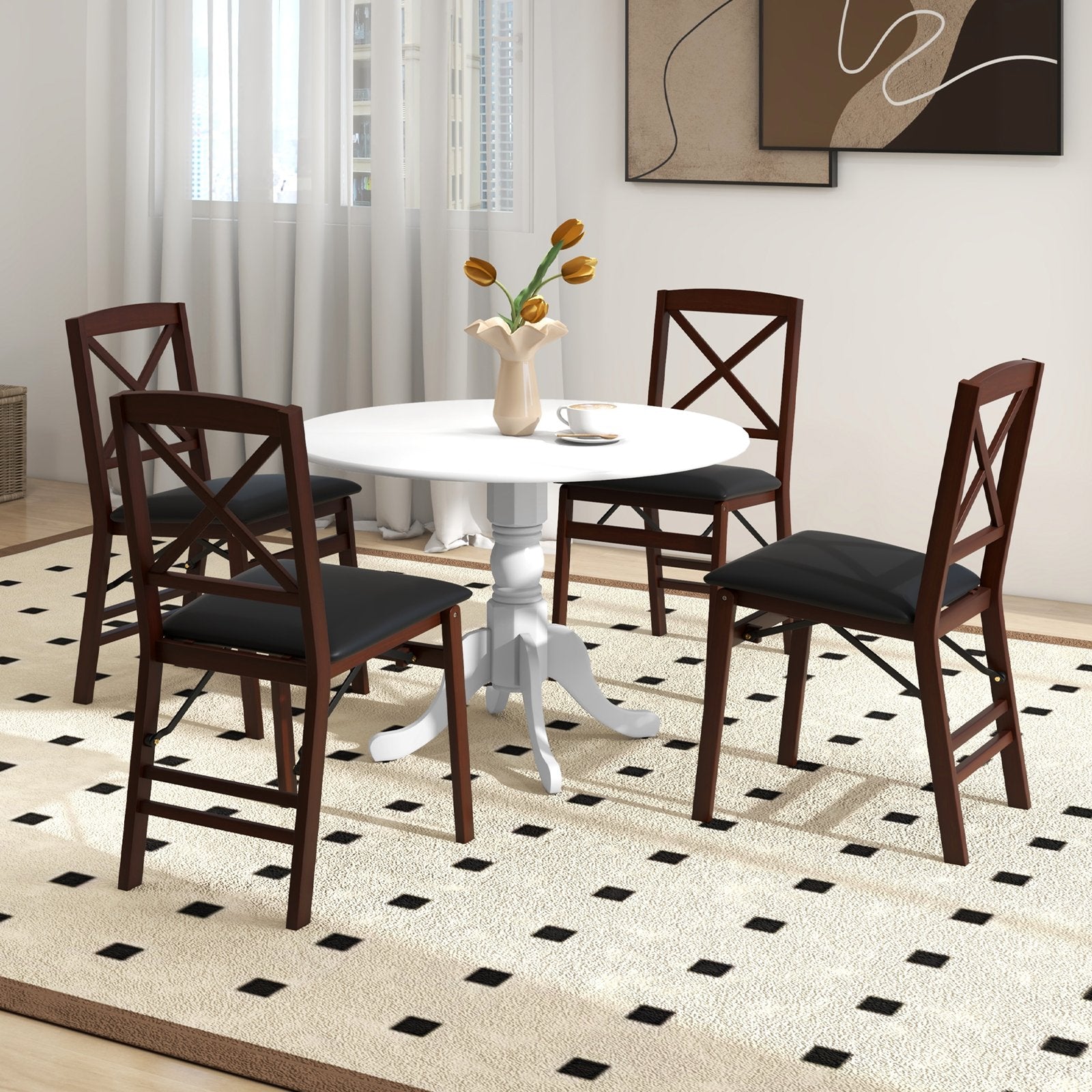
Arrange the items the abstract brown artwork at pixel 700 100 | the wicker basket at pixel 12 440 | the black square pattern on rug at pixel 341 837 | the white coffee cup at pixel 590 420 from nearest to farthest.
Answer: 1. the black square pattern on rug at pixel 341 837
2. the white coffee cup at pixel 590 420
3. the abstract brown artwork at pixel 700 100
4. the wicker basket at pixel 12 440

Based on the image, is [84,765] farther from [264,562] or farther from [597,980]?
[597,980]

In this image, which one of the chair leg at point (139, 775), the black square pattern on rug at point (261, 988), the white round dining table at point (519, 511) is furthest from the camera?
the white round dining table at point (519, 511)

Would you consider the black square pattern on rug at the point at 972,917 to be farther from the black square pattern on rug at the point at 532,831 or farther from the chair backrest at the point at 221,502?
the chair backrest at the point at 221,502

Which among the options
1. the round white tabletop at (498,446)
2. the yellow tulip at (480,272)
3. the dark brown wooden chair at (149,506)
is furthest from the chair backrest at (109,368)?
the yellow tulip at (480,272)

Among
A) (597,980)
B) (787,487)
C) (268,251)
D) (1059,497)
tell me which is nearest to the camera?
(597,980)

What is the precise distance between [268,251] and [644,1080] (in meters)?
3.71

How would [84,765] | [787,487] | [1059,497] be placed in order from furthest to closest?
[1059,497] → [787,487] → [84,765]

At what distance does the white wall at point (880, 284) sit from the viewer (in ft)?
14.4

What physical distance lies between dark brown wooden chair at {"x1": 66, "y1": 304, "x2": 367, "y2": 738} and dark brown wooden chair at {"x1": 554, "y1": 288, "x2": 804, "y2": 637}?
54 cm

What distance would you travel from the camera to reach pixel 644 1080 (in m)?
2.16

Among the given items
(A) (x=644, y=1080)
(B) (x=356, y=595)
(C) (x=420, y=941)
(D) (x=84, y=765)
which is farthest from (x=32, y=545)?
(A) (x=644, y=1080)

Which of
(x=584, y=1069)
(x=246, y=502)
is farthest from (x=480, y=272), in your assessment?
(x=584, y=1069)

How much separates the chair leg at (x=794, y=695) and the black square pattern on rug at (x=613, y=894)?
65 cm

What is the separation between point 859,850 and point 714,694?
1.24ft
